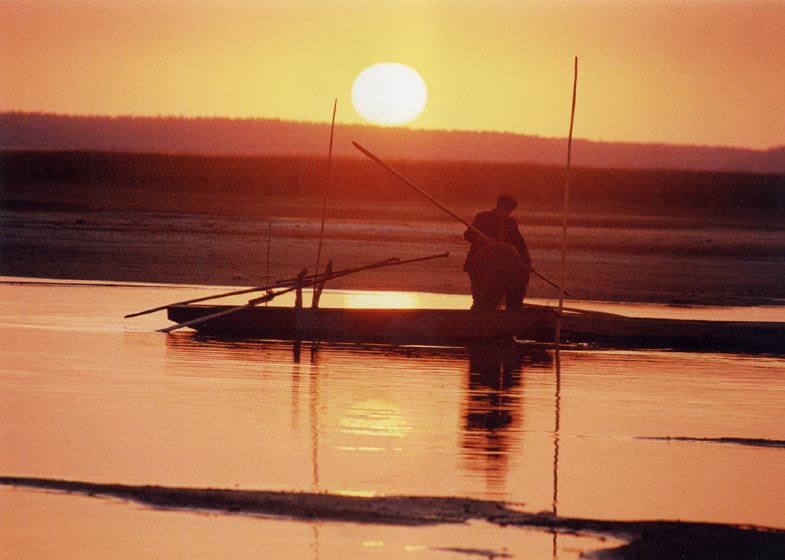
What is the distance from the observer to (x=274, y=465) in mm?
10305

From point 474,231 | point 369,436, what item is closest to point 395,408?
point 369,436

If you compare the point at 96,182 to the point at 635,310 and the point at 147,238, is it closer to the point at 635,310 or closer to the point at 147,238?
the point at 147,238

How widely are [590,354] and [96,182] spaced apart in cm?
7820

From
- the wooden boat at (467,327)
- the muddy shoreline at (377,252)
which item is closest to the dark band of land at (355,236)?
the muddy shoreline at (377,252)

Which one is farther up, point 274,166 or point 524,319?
point 274,166

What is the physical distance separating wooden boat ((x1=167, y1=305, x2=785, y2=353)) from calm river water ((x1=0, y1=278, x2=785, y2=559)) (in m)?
0.44

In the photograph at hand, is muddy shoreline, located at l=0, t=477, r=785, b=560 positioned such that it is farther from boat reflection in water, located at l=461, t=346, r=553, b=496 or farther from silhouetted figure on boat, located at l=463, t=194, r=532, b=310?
silhouetted figure on boat, located at l=463, t=194, r=532, b=310

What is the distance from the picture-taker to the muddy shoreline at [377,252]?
30953 millimetres

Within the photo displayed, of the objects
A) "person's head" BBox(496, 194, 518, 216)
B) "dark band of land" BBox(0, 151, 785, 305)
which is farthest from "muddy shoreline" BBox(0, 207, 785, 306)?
"person's head" BBox(496, 194, 518, 216)

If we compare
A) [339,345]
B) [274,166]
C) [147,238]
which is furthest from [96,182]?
[339,345]

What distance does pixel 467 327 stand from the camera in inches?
743

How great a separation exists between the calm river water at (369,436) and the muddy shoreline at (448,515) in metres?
0.18

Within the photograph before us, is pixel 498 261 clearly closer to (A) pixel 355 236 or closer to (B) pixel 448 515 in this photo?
(B) pixel 448 515

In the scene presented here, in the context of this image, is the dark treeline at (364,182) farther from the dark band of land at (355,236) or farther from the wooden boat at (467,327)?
the wooden boat at (467,327)
